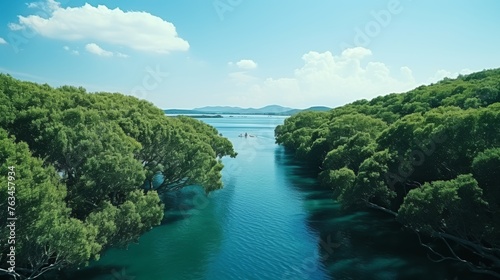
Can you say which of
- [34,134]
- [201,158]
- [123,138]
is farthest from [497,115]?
[34,134]

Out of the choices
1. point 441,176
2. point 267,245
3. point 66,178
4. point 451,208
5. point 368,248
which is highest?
point 66,178

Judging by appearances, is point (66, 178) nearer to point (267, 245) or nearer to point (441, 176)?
point (267, 245)

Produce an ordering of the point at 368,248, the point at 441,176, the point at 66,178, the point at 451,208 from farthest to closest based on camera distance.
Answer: the point at 441,176
the point at 368,248
the point at 66,178
the point at 451,208

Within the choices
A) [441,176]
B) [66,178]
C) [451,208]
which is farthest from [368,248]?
[66,178]

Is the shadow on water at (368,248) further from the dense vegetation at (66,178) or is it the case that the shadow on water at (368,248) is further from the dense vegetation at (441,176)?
the dense vegetation at (66,178)

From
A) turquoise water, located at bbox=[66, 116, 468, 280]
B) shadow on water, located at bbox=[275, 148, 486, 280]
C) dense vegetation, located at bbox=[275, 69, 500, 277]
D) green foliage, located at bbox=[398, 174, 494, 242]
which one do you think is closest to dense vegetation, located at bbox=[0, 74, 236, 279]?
turquoise water, located at bbox=[66, 116, 468, 280]

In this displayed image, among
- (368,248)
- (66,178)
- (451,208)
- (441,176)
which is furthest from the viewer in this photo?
(441,176)

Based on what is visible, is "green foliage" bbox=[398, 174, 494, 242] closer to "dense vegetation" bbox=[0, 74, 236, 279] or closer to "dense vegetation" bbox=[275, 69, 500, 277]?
"dense vegetation" bbox=[275, 69, 500, 277]
